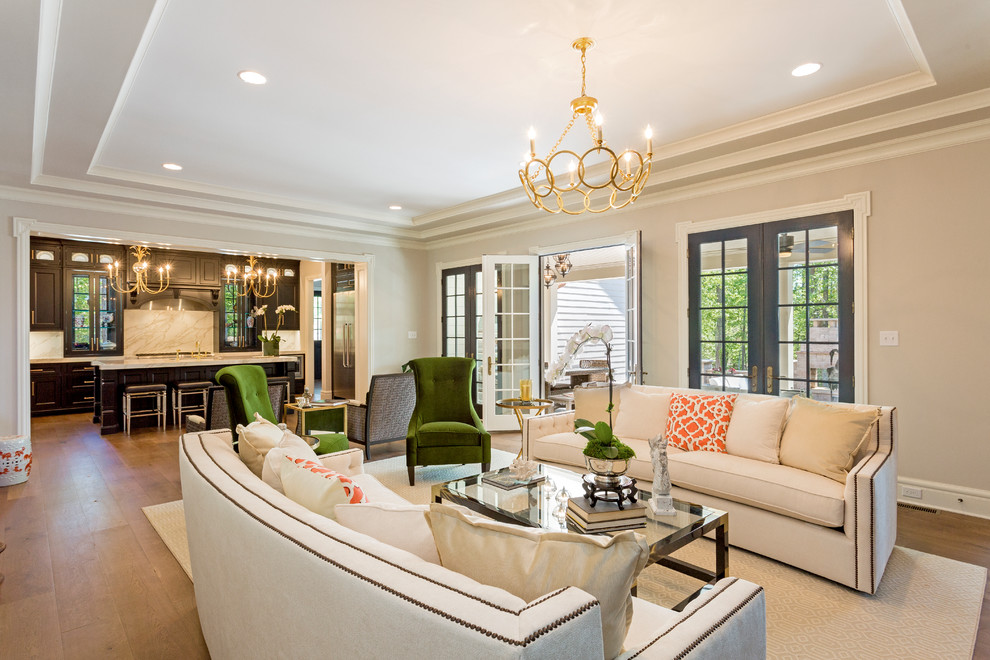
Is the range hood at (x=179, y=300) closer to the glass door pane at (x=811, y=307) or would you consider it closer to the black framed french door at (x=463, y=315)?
the black framed french door at (x=463, y=315)

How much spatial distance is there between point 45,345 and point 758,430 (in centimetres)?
956

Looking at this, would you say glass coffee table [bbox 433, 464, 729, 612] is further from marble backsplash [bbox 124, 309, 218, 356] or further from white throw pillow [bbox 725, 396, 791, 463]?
marble backsplash [bbox 124, 309, 218, 356]

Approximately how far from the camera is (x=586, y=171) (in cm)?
503

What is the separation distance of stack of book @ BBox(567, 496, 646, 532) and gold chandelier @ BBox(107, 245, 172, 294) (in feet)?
26.5

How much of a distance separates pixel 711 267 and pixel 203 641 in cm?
448

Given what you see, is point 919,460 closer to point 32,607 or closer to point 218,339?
point 32,607

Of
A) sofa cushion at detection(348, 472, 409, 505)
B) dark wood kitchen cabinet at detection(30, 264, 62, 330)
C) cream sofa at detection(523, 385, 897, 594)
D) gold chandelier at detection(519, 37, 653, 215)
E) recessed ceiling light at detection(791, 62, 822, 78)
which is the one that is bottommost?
cream sofa at detection(523, 385, 897, 594)

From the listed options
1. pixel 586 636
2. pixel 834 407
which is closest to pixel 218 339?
pixel 834 407

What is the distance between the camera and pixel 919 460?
12.3ft

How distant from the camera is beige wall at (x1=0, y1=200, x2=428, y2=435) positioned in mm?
4930

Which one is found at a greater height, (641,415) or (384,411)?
(641,415)

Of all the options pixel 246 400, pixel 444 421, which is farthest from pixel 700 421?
pixel 246 400

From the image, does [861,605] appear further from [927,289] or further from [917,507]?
[927,289]

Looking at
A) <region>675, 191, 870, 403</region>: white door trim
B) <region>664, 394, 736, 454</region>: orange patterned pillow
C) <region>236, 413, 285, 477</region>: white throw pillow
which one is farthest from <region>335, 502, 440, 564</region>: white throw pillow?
<region>675, 191, 870, 403</region>: white door trim
